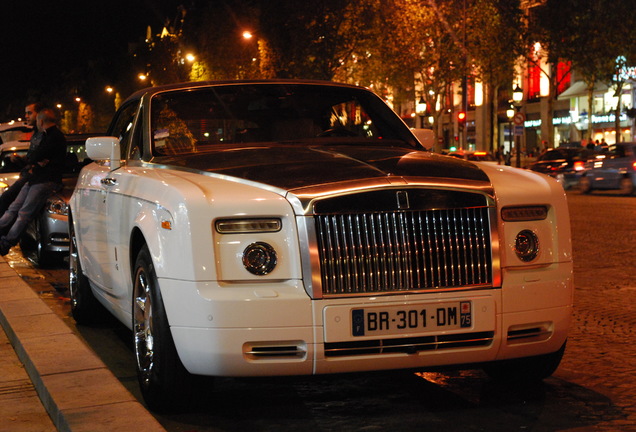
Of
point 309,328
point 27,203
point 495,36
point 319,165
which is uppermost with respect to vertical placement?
point 495,36

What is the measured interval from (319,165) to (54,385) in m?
1.74

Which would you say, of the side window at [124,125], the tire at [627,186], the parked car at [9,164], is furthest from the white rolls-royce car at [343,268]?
the tire at [627,186]

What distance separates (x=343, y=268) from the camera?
4.66 metres

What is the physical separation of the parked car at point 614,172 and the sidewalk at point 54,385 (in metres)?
23.5

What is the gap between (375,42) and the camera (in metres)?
58.6

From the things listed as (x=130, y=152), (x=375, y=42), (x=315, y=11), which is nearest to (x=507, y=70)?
(x=375, y=42)

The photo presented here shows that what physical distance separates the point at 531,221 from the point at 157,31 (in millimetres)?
155138

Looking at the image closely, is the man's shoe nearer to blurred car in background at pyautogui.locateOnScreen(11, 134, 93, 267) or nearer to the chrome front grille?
blurred car in background at pyautogui.locateOnScreen(11, 134, 93, 267)

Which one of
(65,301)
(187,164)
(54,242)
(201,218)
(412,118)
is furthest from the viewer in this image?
(412,118)

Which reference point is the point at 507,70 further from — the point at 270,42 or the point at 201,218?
the point at 201,218

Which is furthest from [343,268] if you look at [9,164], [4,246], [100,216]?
[9,164]

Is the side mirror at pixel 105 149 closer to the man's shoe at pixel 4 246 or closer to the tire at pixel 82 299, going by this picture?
the tire at pixel 82 299

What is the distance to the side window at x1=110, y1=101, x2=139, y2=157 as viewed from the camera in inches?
273

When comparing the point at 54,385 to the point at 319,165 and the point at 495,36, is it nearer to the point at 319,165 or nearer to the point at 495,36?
the point at 319,165
